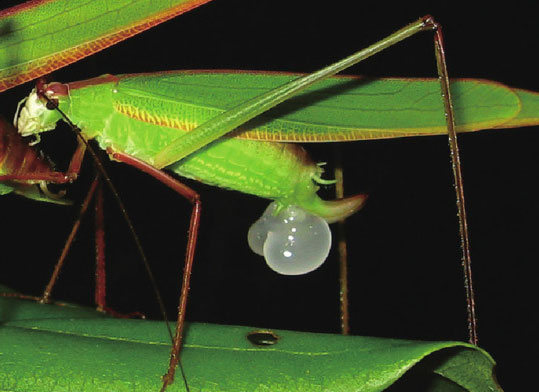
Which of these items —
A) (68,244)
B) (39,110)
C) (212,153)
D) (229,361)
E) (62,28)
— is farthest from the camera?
(68,244)

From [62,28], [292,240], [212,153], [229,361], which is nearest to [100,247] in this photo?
[212,153]

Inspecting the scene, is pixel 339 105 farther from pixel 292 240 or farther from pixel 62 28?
pixel 62 28

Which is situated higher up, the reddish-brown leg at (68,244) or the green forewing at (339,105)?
the green forewing at (339,105)

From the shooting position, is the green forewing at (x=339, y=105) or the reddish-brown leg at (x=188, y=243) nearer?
the reddish-brown leg at (x=188, y=243)

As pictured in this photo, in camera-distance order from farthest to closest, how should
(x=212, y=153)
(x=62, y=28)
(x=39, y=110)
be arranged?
(x=212, y=153) → (x=39, y=110) → (x=62, y=28)

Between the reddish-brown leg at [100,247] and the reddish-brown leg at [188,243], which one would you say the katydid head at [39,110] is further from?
the reddish-brown leg at [100,247]

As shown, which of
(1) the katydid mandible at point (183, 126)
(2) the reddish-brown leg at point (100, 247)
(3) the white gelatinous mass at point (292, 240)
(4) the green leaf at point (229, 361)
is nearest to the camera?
(4) the green leaf at point (229, 361)

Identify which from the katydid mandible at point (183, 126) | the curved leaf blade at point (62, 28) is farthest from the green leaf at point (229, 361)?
the curved leaf blade at point (62, 28)
